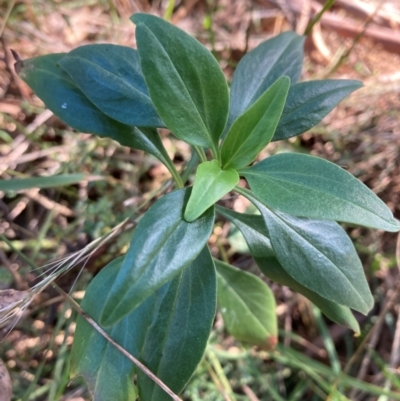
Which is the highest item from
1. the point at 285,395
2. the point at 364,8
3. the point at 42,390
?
the point at 364,8

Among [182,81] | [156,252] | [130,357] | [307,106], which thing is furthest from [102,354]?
[307,106]

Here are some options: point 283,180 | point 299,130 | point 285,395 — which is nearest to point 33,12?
point 299,130

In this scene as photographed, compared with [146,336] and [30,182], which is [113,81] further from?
[146,336]

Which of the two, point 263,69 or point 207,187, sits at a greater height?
point 263,69

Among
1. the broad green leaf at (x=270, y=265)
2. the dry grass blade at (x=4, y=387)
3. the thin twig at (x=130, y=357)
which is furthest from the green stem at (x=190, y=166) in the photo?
the dry grass blade at (x=4, y=387)

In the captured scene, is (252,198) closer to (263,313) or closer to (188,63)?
(188,63)

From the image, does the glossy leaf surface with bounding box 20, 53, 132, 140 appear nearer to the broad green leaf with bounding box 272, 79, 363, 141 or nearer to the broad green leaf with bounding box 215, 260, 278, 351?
the broad green leaf with bounding box 272, 79, 363, 141
